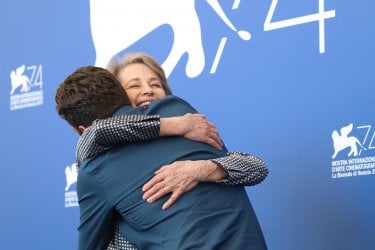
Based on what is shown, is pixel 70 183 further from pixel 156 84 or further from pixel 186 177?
pixel 186 177

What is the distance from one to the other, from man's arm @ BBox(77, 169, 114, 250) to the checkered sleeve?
6 cm

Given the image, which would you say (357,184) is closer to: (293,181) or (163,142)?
(293,181)

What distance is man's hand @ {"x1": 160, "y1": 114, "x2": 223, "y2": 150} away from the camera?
57.6 inches

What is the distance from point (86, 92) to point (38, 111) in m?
1.30

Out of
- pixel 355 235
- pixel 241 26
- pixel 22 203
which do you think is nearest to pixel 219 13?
pixel 241 26

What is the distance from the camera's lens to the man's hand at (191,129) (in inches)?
57.6

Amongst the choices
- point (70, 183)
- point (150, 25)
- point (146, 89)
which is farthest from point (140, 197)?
point (70, 183)

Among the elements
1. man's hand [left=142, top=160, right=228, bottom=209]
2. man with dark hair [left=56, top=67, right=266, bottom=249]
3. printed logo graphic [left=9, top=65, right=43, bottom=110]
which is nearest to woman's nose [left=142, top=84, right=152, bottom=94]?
man with dark hair [left=56, top=67, right=266, bottom=249]

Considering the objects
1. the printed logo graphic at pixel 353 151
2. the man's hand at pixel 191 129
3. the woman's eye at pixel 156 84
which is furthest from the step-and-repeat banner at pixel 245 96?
the man's hand at pixel 191 129

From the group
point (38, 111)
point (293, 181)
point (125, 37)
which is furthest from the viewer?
point (38, 111)

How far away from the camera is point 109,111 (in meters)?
1.50

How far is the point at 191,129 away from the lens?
1493mm

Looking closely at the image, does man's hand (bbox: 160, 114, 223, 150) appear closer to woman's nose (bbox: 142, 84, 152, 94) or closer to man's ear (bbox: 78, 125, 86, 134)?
man's ear (bbox: 78, 125, 86, 134)

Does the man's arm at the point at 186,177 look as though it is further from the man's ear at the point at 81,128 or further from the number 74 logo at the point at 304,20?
the number 74 logo at the point at 304,20
